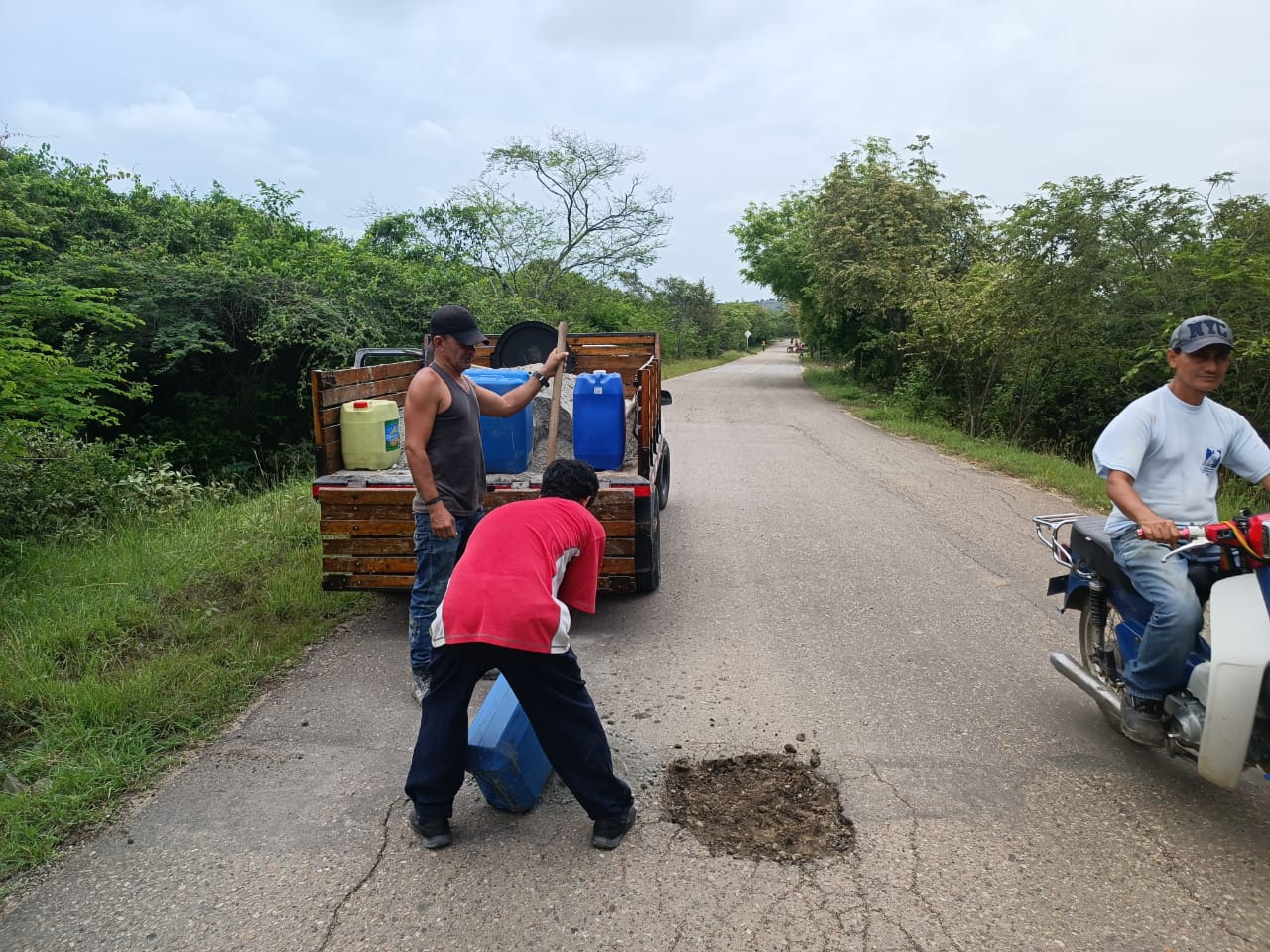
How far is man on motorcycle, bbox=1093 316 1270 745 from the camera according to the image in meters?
3.16

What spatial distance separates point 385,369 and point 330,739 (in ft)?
10.2

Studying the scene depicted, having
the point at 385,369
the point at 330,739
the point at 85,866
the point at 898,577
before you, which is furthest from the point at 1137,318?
the point at 85,866

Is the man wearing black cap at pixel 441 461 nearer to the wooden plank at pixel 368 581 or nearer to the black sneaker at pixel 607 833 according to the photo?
the wooden plank at pixel 368 581

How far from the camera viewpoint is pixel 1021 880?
9.12 ft

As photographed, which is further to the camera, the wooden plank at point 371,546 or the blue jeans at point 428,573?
the wooden plank at point 371,546

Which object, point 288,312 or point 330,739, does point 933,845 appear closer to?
point 330,739

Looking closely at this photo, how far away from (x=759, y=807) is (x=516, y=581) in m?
1.33

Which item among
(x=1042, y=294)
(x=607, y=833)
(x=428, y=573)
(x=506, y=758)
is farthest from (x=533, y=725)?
(x=1042, y=294)

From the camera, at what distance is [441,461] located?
3984 mm

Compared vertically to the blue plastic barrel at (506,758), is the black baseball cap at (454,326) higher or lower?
higher

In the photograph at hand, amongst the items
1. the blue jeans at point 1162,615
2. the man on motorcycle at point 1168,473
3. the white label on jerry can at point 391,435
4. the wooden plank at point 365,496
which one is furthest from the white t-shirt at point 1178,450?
the white label on jerry can at point 391,435

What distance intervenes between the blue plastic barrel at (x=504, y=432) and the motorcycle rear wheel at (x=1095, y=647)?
3.26 meters

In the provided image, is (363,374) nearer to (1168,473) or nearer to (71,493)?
(71,493)

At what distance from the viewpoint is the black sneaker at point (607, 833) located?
9.69 feet
